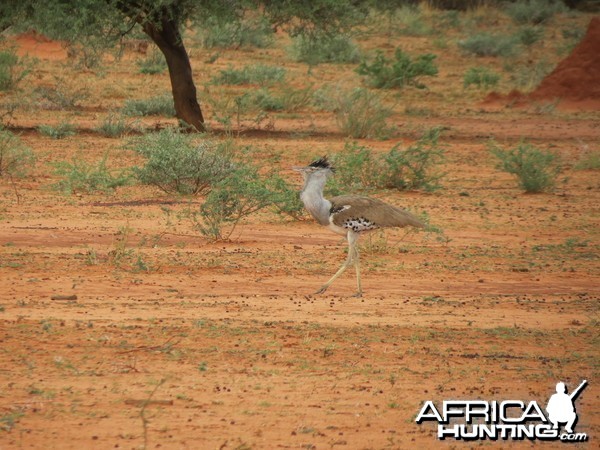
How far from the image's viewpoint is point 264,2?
20.4 meters

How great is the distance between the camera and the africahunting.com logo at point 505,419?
238 inches

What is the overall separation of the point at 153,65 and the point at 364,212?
2161 cm

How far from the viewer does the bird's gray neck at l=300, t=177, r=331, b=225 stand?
9234 mm

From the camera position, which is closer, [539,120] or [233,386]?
[233,386]

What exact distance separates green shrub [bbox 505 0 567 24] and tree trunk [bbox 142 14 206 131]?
2627cm

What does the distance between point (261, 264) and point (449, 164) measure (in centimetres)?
887

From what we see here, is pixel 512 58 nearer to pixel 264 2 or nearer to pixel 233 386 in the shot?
pixel 264 2

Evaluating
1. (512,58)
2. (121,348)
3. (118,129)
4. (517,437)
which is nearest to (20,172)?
(118,129)

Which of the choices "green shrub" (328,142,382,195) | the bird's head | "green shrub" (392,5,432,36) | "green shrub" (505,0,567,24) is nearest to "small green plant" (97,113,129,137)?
"green shrub" (328,142,382,195)

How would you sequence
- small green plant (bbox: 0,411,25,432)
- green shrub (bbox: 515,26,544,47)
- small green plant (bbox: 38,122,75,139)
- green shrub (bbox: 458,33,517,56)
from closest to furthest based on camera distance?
small green plant (bbox: 0,411,25,432), small green plant (bbox: 38,122,75,139), green shrub (bbox: 458,33,517,56), green shrub (bbox: 515,26,544,47)

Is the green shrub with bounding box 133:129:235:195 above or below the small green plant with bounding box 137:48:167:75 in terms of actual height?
below

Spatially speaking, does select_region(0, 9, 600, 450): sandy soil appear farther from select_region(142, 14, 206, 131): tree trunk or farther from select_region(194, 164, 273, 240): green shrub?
select_region(142, 14, 206, 131): tree trunk

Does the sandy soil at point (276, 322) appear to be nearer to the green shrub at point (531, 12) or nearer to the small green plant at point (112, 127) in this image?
the small green plant at point (112, 127)

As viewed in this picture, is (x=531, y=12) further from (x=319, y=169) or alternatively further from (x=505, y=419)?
(x=505, y=419)
